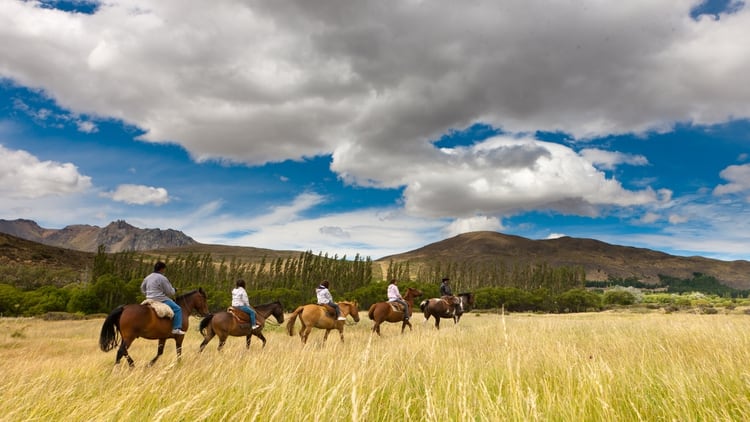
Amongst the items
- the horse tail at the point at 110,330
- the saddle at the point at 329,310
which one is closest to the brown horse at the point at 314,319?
the saddle at the point at 329,310

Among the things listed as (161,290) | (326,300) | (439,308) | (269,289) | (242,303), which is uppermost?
(161,290)

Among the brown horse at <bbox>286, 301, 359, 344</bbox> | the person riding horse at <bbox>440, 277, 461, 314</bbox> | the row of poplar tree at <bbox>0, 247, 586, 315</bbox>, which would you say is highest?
the person riding horse at <bbox>440, 277, 461, 314</bbox>

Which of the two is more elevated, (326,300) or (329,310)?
(326,300)

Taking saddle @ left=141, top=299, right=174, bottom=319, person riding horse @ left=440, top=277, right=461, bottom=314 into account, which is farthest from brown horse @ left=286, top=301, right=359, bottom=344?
person riding horse @ left=440, top=277, right=461, bottom=314

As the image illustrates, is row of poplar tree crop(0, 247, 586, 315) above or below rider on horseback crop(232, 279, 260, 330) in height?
below

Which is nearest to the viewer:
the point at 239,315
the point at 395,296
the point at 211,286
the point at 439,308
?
the point at 239,315

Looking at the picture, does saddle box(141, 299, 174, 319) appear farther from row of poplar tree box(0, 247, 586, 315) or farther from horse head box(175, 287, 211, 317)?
row of poplar tree box(0, 247, 586, 315)

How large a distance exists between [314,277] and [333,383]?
102 m

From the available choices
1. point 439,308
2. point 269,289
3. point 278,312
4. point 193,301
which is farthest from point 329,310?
point 269,289

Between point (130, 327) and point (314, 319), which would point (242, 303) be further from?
point (130, 327)

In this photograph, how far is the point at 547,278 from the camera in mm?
127812

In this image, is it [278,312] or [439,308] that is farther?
[439,308]

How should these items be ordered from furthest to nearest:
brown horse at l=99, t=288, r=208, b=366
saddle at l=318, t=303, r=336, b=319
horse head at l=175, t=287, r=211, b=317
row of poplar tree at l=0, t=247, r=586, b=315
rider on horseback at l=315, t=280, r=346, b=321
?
row of poplar tree at l=0, t=247, r=586, b=315
rider on horseback at l=315, t=280, r=346, b=321
saddle at l=318, t=303, r=336, b=319
horse head at l=175, t=287, r=211, b=317
brown horse at l=99, t=288, r=208, b=366

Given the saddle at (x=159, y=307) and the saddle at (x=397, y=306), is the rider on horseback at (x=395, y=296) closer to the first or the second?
the saddle at (x=397, y=306)
